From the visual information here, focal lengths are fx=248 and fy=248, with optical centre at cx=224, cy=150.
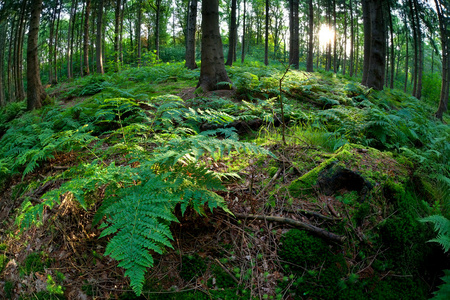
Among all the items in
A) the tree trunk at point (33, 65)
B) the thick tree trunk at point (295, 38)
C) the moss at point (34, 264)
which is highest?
the thick tree trunk at point (295, 38)

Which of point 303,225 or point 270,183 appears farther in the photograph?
point 270,183

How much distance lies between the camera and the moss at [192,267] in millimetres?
2072

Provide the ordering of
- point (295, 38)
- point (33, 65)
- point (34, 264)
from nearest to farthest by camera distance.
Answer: point (34, 264) → point (33, 65) → point (295, 38)

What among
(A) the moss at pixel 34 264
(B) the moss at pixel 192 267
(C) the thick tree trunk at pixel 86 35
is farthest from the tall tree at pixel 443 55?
(C) the thick tree trunk at pixel 86 35

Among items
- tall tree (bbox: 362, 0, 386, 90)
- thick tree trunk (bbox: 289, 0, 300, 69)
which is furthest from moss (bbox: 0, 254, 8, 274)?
thick tree trunk (bbox: 289, 0, 300, 69)

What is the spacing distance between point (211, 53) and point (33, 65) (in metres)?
5.22

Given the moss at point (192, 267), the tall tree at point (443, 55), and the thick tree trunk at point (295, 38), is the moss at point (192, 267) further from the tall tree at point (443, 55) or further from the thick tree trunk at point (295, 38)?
the tall tree at point (443, 55)

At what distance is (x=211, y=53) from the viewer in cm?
627

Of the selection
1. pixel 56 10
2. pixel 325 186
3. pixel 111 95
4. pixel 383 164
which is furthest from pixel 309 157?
pixel 56 10

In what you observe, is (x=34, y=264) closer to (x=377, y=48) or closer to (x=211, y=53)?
(x=211, y=53)

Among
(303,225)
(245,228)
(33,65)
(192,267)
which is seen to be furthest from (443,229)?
(33,65)

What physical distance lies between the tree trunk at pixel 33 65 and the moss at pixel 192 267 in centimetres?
733

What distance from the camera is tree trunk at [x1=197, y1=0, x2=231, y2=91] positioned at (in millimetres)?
6137

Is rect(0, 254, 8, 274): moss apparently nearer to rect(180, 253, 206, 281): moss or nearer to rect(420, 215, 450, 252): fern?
rect(180, 253, 206, 281): moss
